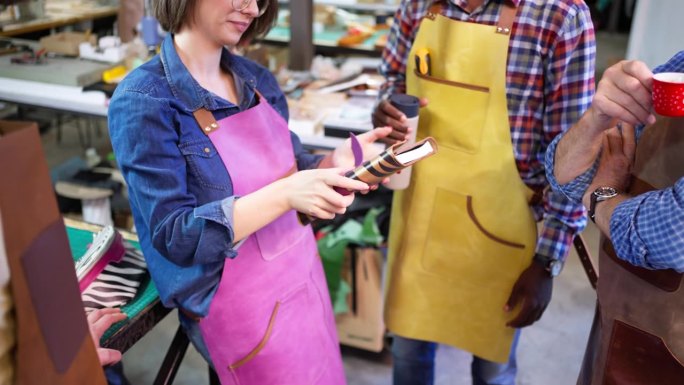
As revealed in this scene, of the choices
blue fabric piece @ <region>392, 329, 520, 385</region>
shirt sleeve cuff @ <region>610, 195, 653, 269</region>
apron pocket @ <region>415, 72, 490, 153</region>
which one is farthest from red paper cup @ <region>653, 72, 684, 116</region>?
blue fabric piece @ <region>392, 329, 520, 385</region>

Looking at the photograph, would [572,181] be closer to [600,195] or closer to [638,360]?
[600,195]

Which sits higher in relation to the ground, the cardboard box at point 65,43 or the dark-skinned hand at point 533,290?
the cardboard box at point 65,43

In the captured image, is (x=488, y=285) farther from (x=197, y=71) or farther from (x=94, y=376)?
(x=94, y=376)

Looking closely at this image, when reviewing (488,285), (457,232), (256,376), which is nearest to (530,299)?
(488,285)

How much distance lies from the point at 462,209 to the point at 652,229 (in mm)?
832

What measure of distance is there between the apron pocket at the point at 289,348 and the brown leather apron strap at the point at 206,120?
0.51 meters

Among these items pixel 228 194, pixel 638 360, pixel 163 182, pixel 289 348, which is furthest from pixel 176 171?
pixel 638 360

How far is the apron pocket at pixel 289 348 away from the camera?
5.31ft

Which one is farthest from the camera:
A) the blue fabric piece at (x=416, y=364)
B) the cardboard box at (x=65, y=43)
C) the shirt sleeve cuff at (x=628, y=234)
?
the cardboard box at (x=65, y=43)

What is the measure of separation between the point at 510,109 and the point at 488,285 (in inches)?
23.3

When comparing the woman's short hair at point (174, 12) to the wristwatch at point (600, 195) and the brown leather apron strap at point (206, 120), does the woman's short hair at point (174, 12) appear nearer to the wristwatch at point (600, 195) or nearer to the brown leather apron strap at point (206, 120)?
the brown leather apron strap at point (206, 120)

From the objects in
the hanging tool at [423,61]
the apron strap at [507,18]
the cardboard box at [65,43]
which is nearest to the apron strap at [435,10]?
the hanging tool at [423,61]

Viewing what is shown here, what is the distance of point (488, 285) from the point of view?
199 centimetres

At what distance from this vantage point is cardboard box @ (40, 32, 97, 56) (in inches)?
138
